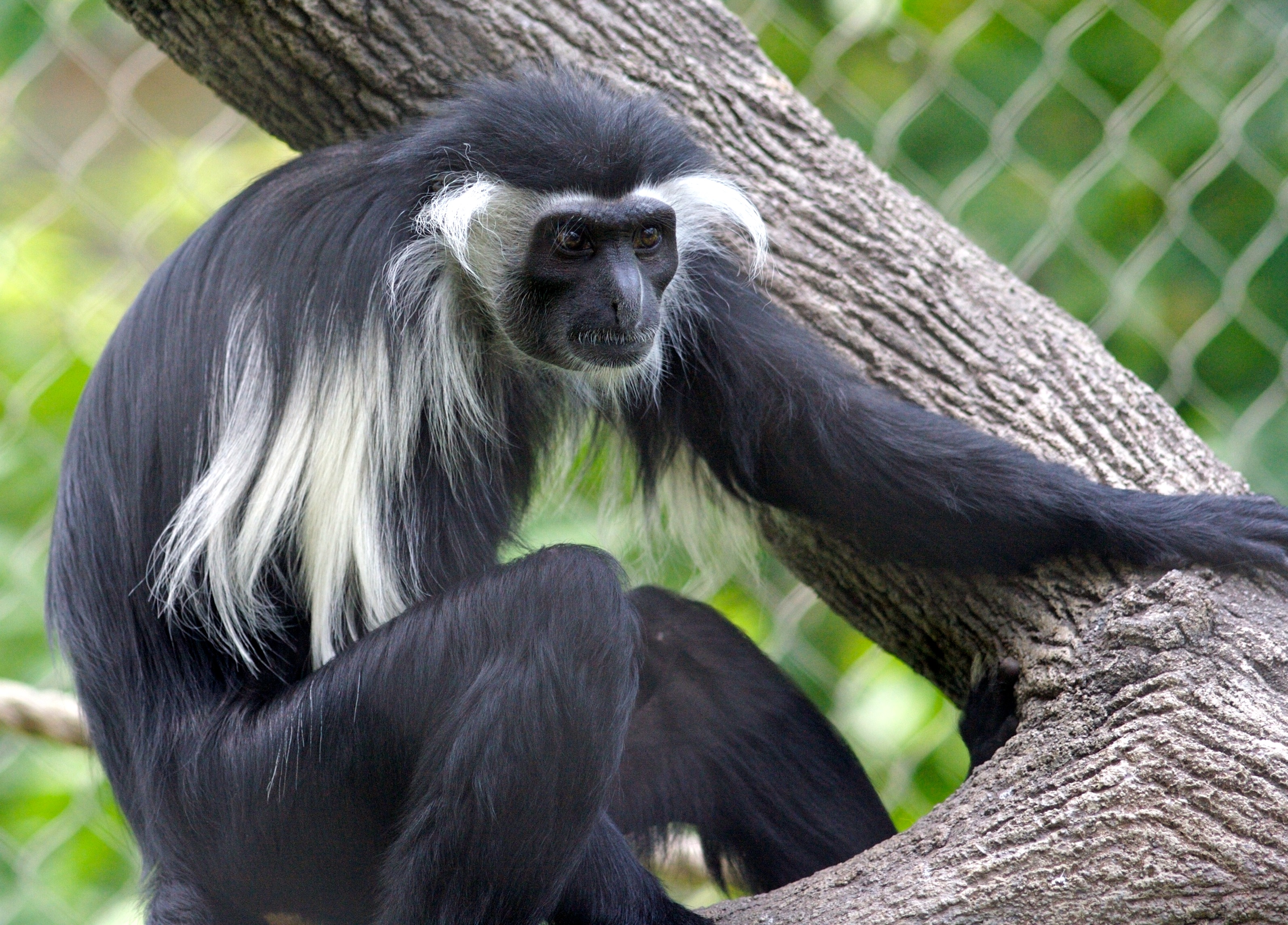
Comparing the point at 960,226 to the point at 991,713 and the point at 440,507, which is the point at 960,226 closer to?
the point at 991,713

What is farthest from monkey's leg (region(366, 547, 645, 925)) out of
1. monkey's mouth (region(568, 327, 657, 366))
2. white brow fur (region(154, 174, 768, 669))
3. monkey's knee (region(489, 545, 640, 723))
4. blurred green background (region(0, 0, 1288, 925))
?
blurred green background (region(0, 0, 1288, 925))

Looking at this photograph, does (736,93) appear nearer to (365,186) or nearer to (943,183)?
(365,186)

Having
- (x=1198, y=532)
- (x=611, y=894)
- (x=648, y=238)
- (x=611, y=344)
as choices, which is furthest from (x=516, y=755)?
(x=1198, y=532)

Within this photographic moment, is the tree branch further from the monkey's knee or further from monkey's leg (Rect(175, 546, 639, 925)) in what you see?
the monkey's knee

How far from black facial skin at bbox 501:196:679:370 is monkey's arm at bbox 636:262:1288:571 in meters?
0.11

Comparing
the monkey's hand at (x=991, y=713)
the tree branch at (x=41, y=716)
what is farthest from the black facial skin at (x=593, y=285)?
the tree branch at (x=41, y=716)

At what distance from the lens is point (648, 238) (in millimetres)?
1349

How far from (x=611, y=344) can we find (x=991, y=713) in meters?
0.55

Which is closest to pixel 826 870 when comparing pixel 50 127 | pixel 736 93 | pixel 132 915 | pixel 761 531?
pixel 761 531

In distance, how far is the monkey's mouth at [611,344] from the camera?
130cm

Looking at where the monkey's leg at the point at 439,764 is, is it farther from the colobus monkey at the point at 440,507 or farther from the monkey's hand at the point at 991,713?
the monkey's hand at the point at 991,713

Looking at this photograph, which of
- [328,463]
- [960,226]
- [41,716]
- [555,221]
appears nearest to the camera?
[328,463]

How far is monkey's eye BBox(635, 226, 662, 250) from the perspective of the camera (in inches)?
52.7

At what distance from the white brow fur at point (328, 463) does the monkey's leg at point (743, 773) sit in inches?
15.7
